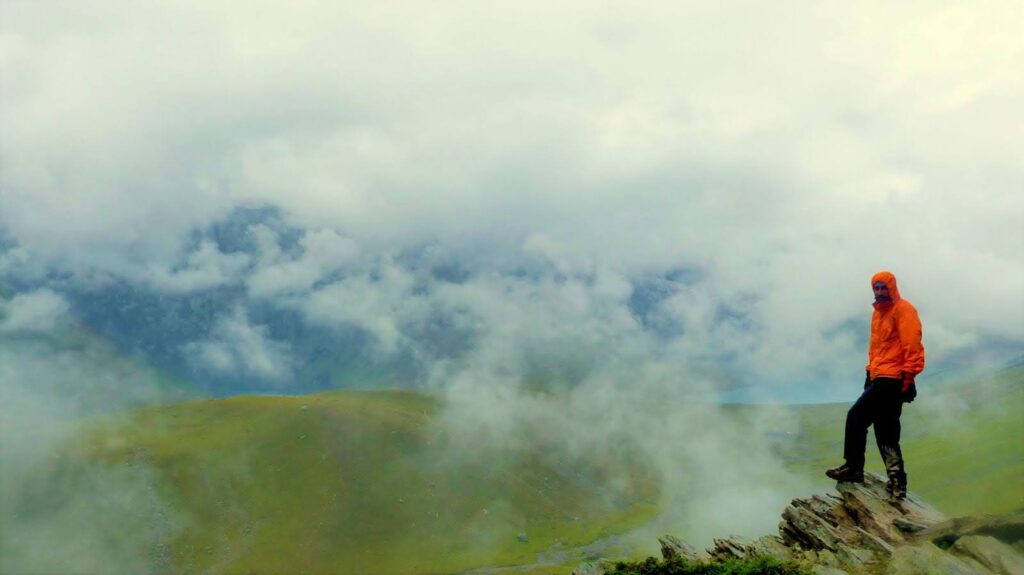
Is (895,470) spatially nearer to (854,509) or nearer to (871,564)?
(854,509)

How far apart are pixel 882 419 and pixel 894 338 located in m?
3.33

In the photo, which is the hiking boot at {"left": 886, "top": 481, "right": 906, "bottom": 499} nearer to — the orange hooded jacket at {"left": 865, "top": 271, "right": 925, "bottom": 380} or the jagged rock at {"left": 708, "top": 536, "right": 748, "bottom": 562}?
the orange hooded jacket at {"left": 865, "top": 271, "right": 925, "bottom": 380}

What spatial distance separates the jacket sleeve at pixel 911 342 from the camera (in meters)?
24.0

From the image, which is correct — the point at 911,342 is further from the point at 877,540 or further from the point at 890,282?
the point at 877,540

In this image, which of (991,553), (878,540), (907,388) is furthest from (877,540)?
(907,388)

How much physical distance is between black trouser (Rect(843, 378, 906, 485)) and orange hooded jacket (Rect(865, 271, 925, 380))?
52 cm

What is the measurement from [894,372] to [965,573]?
282 inches

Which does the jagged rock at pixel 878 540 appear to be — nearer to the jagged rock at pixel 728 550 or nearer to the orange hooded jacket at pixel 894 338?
the jagged rock at pixel 728 550

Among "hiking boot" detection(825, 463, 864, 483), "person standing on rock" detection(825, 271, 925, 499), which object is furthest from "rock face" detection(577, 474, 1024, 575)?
"person standing on rock" detection(825, 271, 925, 499)

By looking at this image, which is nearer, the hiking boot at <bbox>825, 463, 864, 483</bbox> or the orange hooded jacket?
the orange hooded jacket

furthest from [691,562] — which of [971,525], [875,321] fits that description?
[875,321]

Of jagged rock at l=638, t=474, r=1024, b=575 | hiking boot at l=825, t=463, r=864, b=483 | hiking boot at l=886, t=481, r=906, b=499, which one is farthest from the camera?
hiking boot at l=825, t=463, r=864, b=483

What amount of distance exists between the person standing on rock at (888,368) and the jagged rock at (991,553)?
371 cm

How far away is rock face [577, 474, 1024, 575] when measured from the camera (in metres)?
22.2
